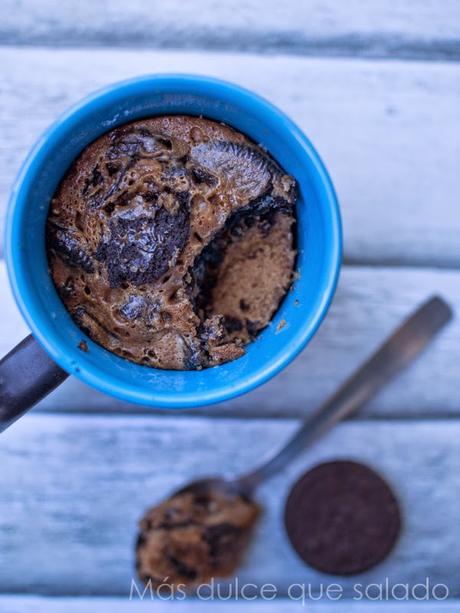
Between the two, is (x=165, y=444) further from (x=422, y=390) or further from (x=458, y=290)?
(x=458, y=290)

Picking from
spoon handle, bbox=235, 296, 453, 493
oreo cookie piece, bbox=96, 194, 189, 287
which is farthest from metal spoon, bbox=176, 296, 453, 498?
oreo cookie piece, bbox=96, 194, 189, 287

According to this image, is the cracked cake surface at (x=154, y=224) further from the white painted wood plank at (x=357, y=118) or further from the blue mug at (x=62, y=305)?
the white painted wood plank at (x=357, y=118)

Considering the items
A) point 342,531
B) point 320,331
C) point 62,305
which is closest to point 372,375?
point 320,331

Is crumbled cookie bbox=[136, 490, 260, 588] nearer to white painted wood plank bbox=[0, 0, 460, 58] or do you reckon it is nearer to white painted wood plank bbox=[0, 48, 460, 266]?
→ white painted wood plank bbox=[0, 48, 460, 266]

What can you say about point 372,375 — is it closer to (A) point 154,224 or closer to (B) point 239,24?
(A) point 154,224

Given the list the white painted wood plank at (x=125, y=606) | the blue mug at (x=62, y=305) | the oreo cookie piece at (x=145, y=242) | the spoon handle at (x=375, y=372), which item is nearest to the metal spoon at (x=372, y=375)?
the spoon handle at (x=375, y=372)

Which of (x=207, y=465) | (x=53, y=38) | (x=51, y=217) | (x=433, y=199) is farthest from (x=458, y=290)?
(x=53, y=38)
